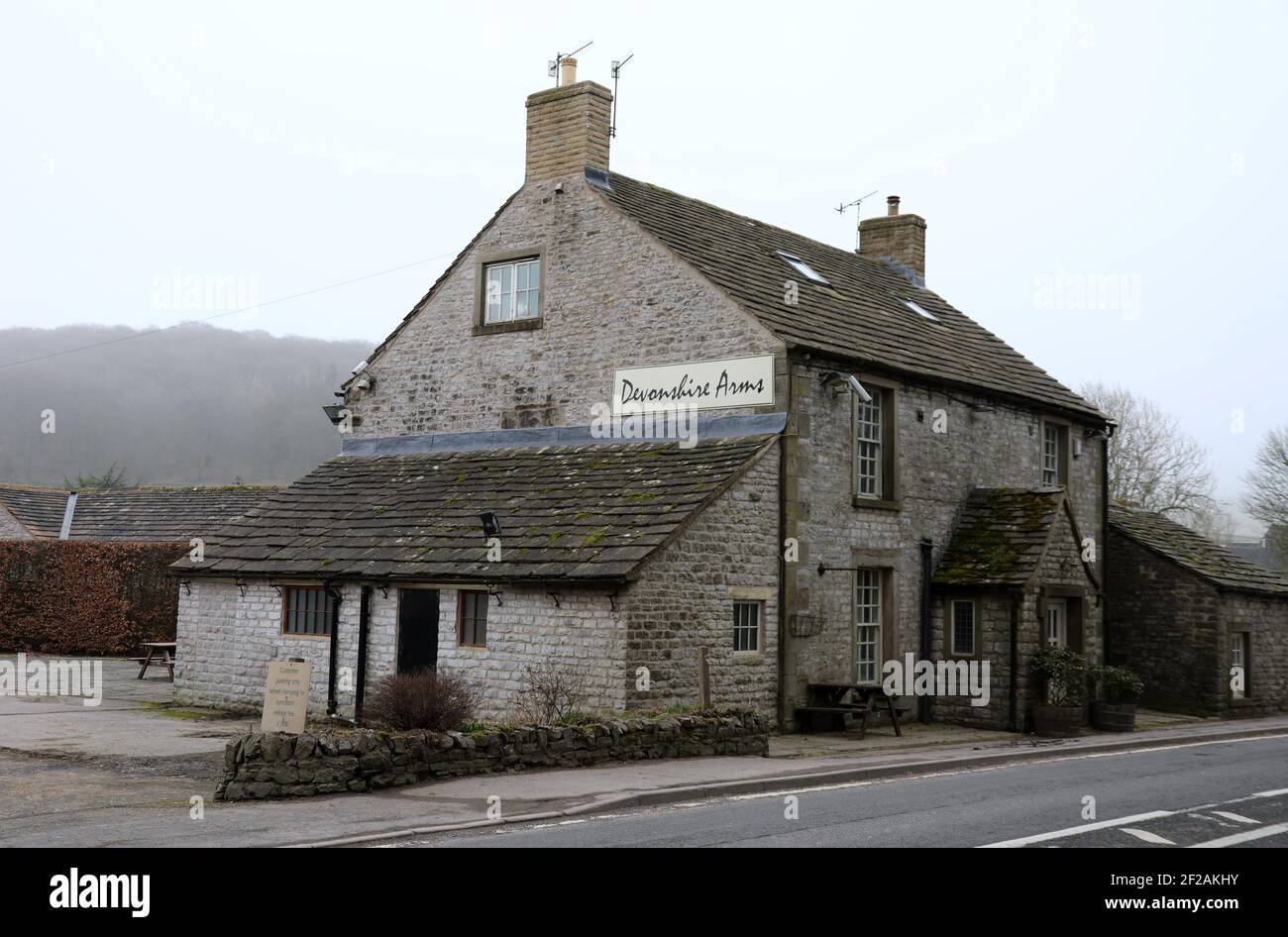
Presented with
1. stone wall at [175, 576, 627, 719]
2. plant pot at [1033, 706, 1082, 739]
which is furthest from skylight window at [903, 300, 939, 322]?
stone wall at [175, 576, 627, 719]

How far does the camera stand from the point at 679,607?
17219mm

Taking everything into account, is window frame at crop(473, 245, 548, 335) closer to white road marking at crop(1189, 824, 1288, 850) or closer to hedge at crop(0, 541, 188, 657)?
hedge at crop(0, 541, 188, 657)

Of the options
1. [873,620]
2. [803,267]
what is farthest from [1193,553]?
[803,267]

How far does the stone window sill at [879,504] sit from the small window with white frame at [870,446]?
16cm

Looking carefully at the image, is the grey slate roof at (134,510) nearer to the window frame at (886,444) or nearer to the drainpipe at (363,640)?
the drainpipe at (363,640)

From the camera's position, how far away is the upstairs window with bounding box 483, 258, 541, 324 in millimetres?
22781

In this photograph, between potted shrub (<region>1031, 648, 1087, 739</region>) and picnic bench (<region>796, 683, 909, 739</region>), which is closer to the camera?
picnic bench (<region>796, 683, 909, 739</region>)

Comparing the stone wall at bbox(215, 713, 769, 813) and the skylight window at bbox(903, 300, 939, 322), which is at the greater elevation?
the skylight window at bbox(903, 300, 939, 322)

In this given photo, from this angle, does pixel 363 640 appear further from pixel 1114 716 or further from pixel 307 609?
pixel 1114 716

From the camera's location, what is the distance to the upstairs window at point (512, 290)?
74.7 ft

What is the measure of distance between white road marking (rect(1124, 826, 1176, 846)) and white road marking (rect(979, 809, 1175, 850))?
0.18 meters

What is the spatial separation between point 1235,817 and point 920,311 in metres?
17.3
